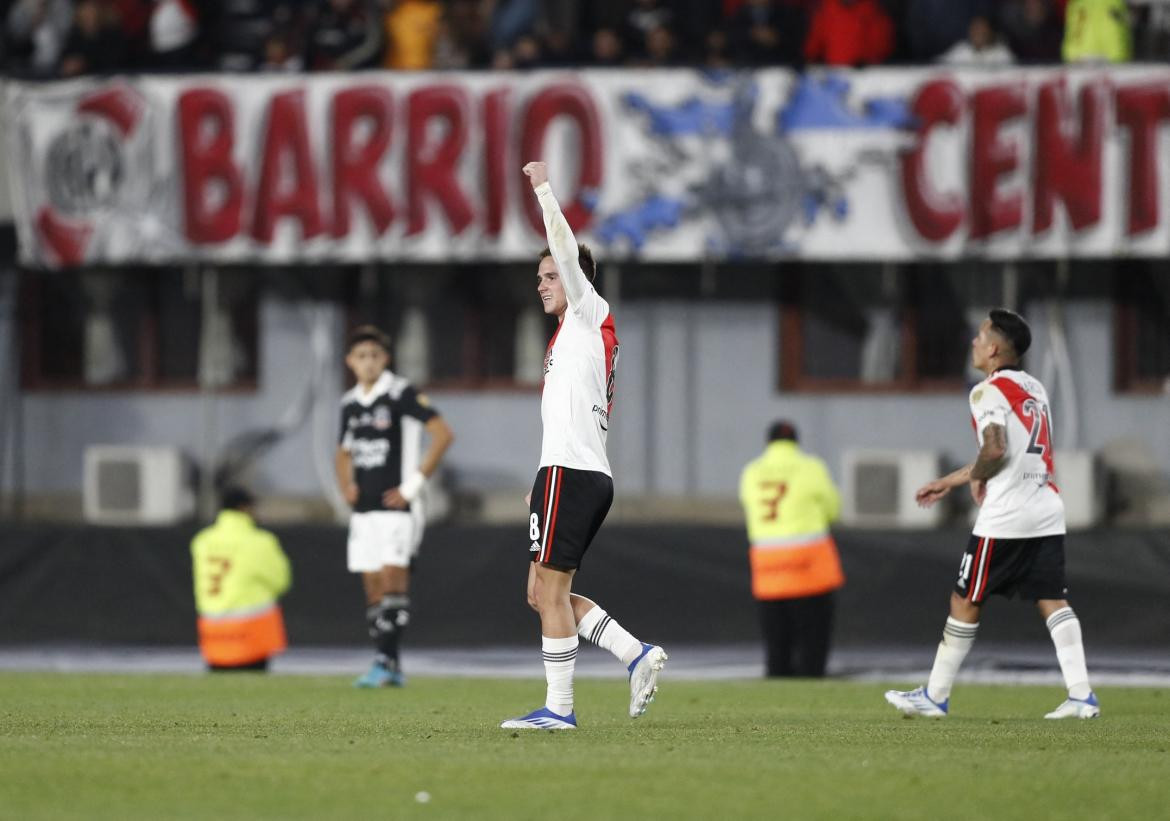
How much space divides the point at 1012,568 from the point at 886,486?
31.5 ft

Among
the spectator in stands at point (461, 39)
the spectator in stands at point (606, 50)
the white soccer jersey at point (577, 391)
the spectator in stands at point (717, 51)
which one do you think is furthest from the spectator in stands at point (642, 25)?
the white soccer jersey at point (577, 391)

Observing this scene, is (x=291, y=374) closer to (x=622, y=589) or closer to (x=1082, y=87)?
(x=622, y=589)

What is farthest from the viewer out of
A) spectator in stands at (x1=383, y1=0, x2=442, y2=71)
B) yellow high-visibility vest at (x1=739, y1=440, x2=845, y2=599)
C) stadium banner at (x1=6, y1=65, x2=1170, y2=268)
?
spectator in stands at (x1=383, y1=0, x2=442, y2=71)

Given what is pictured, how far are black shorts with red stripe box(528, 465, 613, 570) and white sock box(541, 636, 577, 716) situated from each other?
0.32 m

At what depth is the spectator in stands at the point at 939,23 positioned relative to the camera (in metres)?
20.3

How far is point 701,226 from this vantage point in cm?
1997

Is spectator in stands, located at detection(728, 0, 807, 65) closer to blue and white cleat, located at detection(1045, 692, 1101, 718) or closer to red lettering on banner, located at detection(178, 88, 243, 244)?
red lettering on banner, located at detection(178, 88, 243, 244)

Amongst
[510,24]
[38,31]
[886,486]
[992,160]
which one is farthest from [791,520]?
[38,31]

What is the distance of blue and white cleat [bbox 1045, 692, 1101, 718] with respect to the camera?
35.6 feet

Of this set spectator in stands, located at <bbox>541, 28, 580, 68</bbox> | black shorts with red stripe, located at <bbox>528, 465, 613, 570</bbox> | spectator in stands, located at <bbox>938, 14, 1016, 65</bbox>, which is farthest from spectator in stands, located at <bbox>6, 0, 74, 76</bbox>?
black shorts with red stripe, located at <bbox>528, 465, 613, 570</bbox>

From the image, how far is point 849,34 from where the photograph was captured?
20141mm

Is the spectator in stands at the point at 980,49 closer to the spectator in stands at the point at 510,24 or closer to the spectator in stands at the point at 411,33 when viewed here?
the spectator in stands at the point at 510,24

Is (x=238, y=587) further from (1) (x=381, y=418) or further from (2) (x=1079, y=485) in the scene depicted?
(2) (x=1079, y=485)

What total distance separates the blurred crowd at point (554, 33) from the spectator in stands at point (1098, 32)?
1cm
